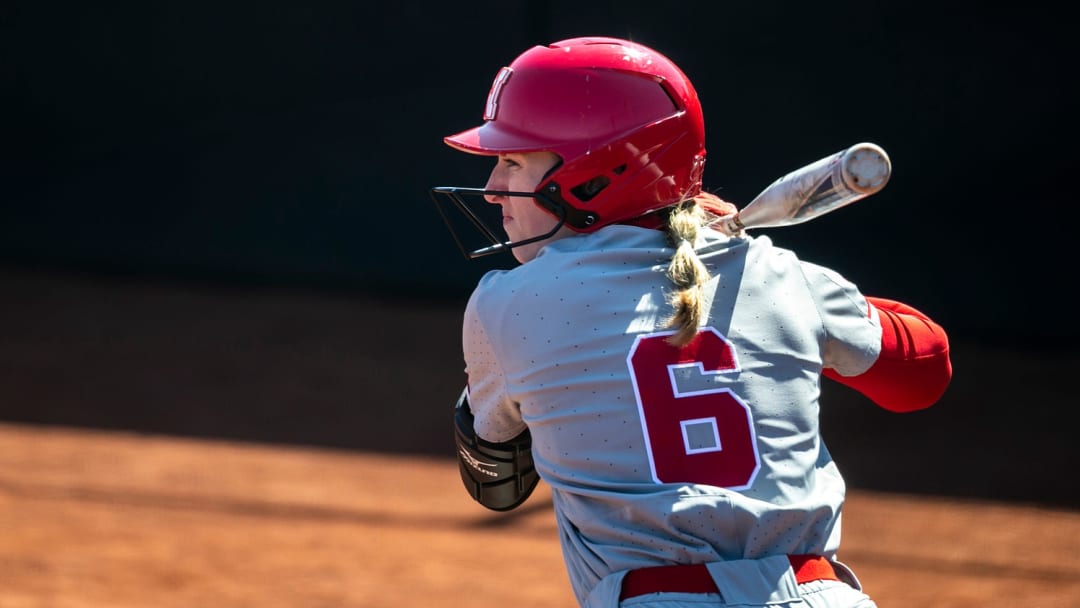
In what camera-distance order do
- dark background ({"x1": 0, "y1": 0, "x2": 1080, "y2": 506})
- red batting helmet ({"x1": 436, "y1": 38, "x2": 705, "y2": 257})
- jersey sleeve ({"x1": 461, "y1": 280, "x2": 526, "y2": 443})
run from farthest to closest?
dark background ({"x1": 0, "y1": 0, "x2": 1080, "y2": 506}), red batting helmet ({"x1": 436, "y1": 38, "x2": 705, "y2": 257}), jersey sleeve ({"x1": 461, "y1": 280, "x2": 526, "y2": 443})

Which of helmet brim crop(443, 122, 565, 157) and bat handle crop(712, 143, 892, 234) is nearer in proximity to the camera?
bat handle crop(712, 143, 892, 234)

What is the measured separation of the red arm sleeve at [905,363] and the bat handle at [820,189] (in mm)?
254

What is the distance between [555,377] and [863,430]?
4417 mm

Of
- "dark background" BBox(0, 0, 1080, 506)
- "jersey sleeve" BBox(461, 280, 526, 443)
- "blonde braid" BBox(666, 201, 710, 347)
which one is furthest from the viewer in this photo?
"dark background" BBox(0, 0, 1080, 506)

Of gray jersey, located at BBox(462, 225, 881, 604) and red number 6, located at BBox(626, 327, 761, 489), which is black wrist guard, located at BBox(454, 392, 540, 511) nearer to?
gray jersey, located at BBox(462, 225, 881, 604)

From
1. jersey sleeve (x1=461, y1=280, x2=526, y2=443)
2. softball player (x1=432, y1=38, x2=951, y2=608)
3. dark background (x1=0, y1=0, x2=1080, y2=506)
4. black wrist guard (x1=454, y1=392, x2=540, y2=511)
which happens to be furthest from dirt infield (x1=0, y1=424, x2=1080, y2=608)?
softball player (x1=432, y1=38, x2=951, y2=608)

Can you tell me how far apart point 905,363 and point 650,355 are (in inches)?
21.0

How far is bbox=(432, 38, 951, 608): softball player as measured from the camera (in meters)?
1.86

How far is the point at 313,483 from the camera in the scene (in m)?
5.29

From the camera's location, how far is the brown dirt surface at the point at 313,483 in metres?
4.39

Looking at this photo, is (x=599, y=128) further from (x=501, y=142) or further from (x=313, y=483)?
(x=313, y=483)

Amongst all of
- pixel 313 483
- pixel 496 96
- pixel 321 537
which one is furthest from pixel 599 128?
pixel 313 483

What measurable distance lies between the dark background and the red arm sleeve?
10.8 feet

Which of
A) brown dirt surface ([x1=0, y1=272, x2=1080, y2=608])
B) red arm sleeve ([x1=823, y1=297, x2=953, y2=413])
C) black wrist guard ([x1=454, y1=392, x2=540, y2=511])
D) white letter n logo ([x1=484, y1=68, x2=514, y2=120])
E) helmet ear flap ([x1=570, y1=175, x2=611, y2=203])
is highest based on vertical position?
white letter n logo ([x1=484, y1=68, x2=514, y2=120])
